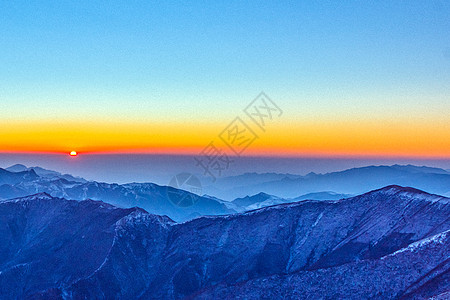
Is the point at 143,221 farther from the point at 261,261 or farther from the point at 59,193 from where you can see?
the point at 59,193

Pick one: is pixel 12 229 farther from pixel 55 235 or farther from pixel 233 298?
pixel 233 298

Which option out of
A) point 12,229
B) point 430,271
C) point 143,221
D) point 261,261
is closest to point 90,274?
point 143,221

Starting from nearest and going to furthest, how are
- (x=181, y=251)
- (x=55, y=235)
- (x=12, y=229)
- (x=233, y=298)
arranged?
(x=233, y=298), (x=181, y=251), (x=55, y=235), (x=12, y=229)

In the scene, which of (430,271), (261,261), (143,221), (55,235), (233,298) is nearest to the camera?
(430,271)

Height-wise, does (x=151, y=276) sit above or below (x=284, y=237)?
below

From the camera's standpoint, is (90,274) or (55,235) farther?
(55,235)

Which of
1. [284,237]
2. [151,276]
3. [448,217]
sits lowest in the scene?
[151,276]
